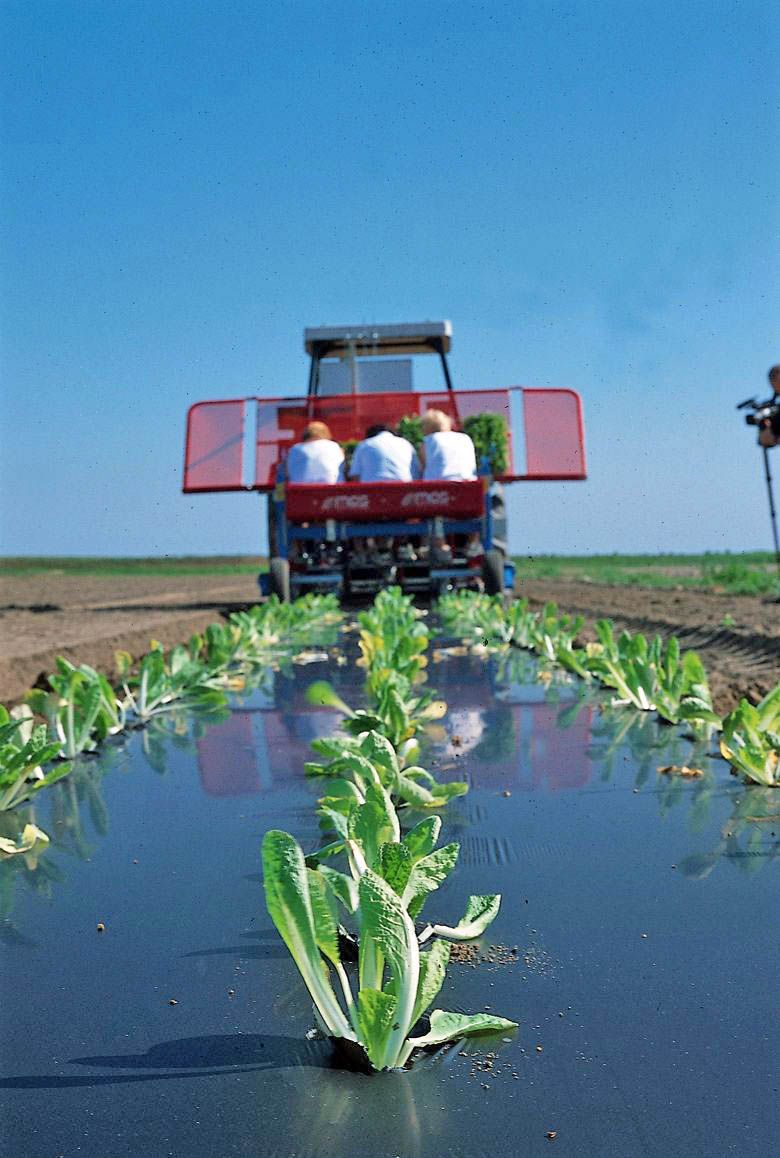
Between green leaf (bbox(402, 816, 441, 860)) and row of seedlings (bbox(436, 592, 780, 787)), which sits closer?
green leaf (bbox(402, 816, 441, 860))

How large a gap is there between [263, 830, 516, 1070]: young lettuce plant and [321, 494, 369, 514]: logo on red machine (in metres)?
8.36

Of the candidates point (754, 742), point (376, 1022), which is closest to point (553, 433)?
point (754, 742)

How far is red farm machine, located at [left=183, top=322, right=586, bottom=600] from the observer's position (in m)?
9.66

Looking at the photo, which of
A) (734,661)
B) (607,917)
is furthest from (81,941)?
(734,661)

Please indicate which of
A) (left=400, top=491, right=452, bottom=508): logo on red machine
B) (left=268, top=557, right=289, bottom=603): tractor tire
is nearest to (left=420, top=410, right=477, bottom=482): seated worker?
(left=400, top=491, right=452, bottom=508): logo on red machine

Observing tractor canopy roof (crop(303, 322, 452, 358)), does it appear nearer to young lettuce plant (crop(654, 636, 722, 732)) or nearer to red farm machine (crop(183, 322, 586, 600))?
red farm machine (crop(183, 322, 586, 600))

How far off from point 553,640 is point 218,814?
3.24 metres

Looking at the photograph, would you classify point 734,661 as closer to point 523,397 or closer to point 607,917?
point 607,917

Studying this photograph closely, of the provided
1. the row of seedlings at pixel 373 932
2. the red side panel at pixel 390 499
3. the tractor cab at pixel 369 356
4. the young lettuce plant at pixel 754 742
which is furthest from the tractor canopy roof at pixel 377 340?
the row of seedlings at pixel 373 932

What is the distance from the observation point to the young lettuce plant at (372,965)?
3.97 ft

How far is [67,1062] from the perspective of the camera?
1.23 meters

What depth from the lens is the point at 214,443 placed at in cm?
1121

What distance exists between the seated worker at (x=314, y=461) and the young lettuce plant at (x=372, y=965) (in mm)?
8658

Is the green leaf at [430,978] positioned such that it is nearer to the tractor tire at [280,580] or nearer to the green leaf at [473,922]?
the green leaf at [473,922]
